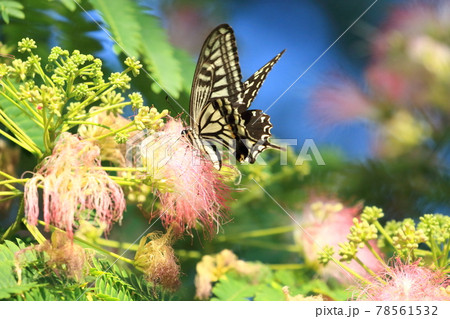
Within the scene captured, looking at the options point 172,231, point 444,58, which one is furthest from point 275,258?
point 444,58

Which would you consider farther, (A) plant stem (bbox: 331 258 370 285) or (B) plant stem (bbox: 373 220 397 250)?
(B) plant stem (bbox: 373 220 397 250)

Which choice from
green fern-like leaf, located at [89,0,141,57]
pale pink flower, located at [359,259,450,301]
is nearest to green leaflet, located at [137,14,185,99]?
green fern-like leaf, located at [89,0,141,57]

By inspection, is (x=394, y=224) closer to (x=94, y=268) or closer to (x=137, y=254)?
Answer: (x=137, y=254)

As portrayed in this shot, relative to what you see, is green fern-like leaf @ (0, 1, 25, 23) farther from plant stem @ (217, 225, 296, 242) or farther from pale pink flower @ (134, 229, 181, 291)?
plant stem @ (217, 225, 296, 242)

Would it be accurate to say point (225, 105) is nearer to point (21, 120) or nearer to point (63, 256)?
point (21, 120)

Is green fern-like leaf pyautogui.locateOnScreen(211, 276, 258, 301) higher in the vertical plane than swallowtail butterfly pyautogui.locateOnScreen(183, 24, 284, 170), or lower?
lower

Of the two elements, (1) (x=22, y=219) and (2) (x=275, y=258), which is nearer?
(1) (x=22, y=219)
